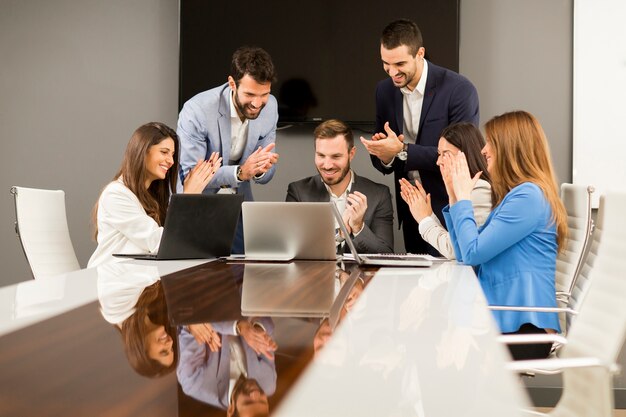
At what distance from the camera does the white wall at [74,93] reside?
4.68 meters

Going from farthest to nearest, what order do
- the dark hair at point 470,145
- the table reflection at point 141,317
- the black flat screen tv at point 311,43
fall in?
the black flat screen tv at point 311,43 < the dark hair at point 470,145 < the table reflection at point 141,317

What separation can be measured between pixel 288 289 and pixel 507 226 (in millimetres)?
951

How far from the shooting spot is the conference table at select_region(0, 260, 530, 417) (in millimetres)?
723

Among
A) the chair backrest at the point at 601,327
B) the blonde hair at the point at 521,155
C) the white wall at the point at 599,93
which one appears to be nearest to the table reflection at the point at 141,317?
the chair backrest at the point at 601,327

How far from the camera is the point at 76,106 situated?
4.75 m

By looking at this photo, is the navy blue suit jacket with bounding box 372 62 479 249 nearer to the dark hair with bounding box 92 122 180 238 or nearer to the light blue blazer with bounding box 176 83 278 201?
the light blue blazer with bounding box 176 83 278 201

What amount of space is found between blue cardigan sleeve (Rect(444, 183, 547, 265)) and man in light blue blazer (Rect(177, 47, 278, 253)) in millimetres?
1607

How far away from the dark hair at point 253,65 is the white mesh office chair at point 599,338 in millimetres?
2468

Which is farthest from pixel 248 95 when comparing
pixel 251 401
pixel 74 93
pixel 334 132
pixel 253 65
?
pixel 251 401

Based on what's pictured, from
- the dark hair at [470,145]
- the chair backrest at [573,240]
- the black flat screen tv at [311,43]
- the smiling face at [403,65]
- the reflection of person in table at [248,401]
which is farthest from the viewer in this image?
the black flat screen tv at [311,43]

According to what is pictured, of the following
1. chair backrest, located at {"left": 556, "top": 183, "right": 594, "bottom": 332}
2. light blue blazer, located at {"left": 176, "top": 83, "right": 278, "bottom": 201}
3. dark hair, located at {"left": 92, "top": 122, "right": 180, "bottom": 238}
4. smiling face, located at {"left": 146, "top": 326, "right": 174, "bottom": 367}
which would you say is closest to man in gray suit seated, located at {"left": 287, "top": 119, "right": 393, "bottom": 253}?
light blue blazer, located at {"left": 176, "top": 83, "right": 278, "bottom": 201}

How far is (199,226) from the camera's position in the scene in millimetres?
2582

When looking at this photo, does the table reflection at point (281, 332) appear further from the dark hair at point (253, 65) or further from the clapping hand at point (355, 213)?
the dark hair at point (253, 65)

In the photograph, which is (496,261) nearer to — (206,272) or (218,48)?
(206,272)
